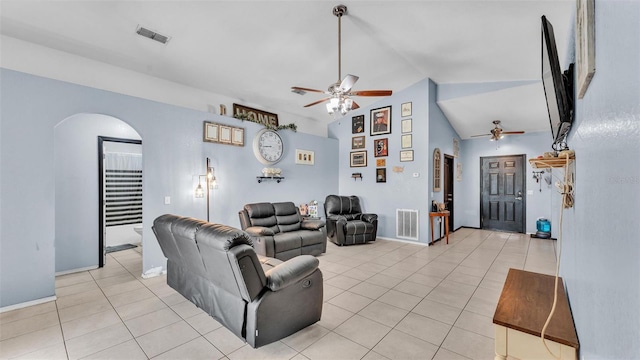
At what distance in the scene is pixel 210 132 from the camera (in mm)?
4691

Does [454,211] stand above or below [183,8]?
below

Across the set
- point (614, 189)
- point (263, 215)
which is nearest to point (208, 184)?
point (263, 215)

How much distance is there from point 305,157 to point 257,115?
148cm

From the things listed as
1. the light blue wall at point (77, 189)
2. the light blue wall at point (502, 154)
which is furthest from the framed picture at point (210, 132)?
the light blue wall at point (502, 154)

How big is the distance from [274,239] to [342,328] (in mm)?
2116

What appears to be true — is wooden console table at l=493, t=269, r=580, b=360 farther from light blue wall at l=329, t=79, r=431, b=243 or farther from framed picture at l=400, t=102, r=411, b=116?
framed picture at l=400, t=102, r=411, b=116

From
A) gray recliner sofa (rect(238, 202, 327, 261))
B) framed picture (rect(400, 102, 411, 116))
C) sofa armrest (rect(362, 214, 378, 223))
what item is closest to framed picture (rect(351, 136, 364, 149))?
framed picture (rect(400, 102, 411, 116))

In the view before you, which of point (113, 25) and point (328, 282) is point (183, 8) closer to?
point (113, 25)

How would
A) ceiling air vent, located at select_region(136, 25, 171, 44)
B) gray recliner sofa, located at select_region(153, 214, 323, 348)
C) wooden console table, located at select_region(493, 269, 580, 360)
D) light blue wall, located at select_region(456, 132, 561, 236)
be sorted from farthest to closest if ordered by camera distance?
light blue wall, located at select_region(456, 132, 561, 236)
ceiling air vent, located at select_region(136, 25, 171, 44)
gray recliner sofa, located at select_region(153, 214, 323, 348)
wooden console table, located at select_region(493, 269, 580, 360)

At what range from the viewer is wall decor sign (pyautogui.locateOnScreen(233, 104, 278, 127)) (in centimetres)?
547

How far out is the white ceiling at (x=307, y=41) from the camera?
120 inches

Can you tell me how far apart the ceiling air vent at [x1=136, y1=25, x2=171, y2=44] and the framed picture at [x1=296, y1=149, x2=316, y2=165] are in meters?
3.37

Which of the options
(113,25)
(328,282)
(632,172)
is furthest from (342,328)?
(113,25)

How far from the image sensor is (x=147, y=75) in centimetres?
439
